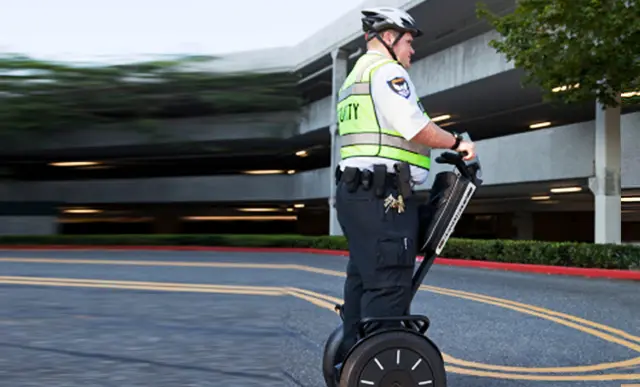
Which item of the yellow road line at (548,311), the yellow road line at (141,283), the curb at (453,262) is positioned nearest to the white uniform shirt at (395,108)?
the curb at (453,262)

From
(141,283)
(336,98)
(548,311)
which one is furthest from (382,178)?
(336,98)

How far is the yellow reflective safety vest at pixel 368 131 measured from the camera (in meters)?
3.24

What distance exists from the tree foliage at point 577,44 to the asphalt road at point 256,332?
4576 millimetres

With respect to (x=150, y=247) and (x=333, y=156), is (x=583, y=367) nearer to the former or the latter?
(x=150, y=247)

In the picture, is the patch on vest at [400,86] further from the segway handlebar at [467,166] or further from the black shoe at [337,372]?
the black shoe at [337,372]

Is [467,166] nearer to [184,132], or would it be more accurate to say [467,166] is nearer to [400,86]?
[400,86]

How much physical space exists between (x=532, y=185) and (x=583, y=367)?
17.2 m

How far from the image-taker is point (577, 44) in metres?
13.1

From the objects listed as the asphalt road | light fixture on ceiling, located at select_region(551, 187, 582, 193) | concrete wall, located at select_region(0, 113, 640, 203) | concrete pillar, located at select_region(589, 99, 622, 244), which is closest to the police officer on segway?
the asphalt road

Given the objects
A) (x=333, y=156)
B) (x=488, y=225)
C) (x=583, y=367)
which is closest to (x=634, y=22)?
(x=583, y=367)

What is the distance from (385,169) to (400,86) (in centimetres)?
40

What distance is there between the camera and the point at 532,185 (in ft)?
69.5

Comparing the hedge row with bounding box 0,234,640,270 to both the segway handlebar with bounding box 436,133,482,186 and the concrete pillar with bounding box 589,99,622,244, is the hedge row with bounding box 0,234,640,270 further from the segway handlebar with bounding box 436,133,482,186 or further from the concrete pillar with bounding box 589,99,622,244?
the segway handlebar with bounding box 436,133,482,186

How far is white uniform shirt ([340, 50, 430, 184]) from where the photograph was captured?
3139 mm
